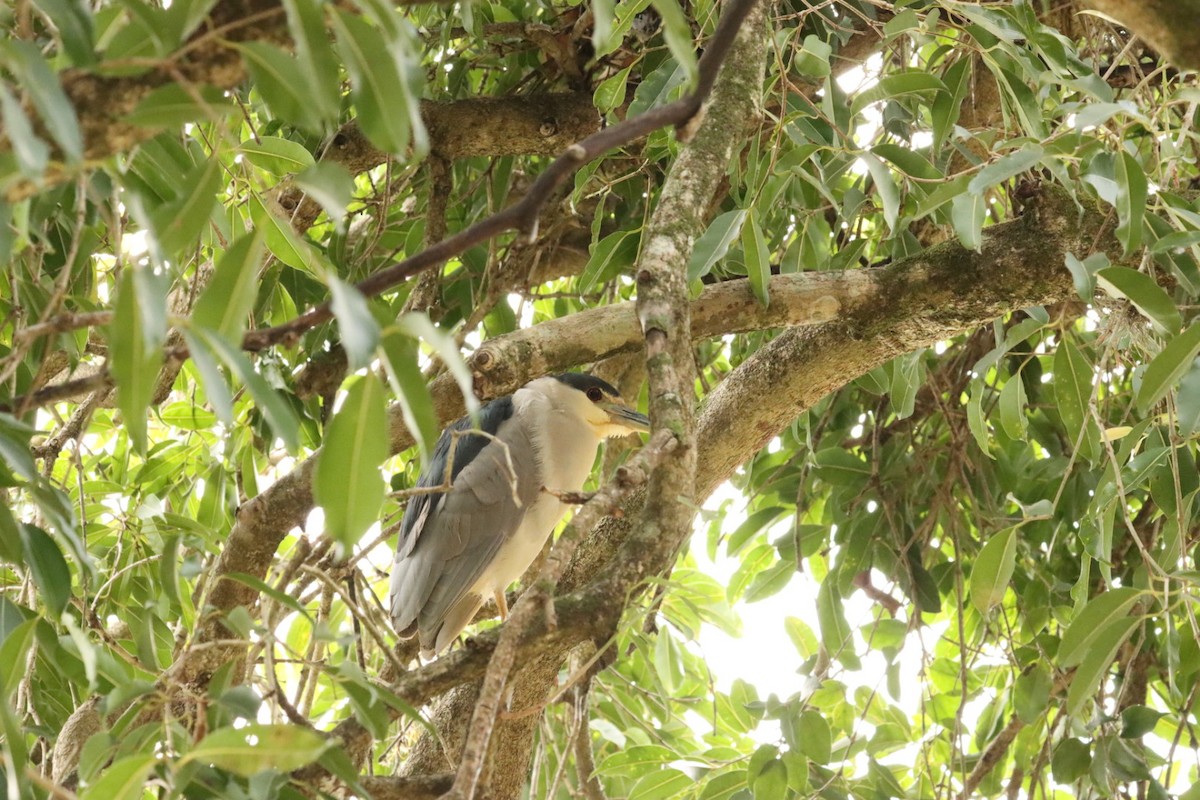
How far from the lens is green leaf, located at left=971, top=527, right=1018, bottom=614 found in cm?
170

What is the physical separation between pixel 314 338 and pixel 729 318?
36.3 inches

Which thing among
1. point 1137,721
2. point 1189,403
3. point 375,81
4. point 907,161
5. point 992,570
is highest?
point 375,81

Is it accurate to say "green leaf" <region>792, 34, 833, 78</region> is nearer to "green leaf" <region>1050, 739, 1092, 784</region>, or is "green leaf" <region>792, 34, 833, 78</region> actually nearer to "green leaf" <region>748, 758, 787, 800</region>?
"green leaf" <region>748, 758, 787, 800</region>

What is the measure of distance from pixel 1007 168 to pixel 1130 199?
15 centimetres

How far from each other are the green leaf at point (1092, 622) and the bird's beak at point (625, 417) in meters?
1.59

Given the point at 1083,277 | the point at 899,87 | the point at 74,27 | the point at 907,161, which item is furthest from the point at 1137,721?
the point at 74,27

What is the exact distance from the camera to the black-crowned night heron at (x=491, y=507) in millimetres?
2773

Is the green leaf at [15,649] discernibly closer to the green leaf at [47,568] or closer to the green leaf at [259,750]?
the green leaf at [47,568]

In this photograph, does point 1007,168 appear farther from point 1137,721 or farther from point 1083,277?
point 1137,721

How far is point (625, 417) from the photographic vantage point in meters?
2.99

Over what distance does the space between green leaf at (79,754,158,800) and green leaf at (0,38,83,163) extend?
471 mm

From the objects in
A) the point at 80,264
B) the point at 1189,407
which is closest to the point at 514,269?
the point at 80,264

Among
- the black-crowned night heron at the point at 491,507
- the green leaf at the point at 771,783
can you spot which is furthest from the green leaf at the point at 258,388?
the black-crowned night heron at the point at 491,507

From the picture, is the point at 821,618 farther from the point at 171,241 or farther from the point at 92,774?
the point at 171,241
